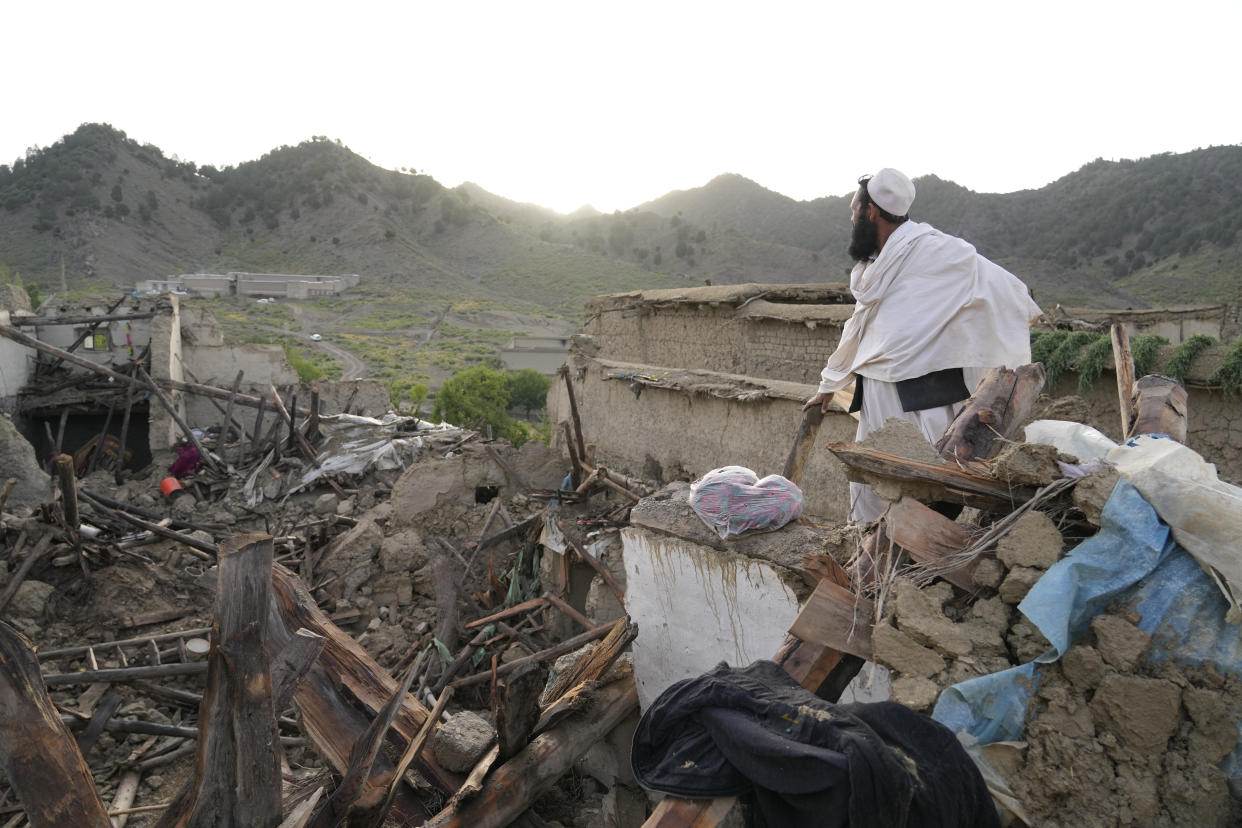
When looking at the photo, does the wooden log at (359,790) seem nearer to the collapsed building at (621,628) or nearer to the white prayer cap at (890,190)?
the collapsed building at (621,628)

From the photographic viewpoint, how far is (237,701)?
2037 mm

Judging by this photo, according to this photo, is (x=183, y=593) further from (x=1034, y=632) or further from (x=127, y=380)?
(x=1034, y=632)

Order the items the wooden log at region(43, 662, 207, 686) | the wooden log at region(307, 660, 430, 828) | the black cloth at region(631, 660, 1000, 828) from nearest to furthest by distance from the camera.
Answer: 1. the black cloth at region(631, 660, 1000, 828)
2. the wooden log at region(307, 660, 430, 828)
3. the wooden log at region(43, 662, 207, 686)

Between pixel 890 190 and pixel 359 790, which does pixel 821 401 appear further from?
pixel 359 790

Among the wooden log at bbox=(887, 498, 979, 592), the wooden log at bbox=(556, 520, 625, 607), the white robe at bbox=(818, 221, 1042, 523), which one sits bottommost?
the wooden log at bbox=(556, 520, 625, 607)

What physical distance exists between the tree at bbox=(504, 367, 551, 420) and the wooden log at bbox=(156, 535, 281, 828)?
27.2 m

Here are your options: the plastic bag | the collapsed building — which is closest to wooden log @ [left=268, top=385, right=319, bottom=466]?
the collapsed building

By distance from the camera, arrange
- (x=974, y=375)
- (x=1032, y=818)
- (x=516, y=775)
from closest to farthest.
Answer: (x=1032, y=818)
(x=516, y=775)
(x=974, y=375)

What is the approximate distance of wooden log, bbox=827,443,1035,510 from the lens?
202cm

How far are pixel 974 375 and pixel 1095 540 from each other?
160 centimetres

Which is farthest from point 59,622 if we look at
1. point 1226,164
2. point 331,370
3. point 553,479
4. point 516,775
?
point 1226,164

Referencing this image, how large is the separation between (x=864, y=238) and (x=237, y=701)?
299 cm

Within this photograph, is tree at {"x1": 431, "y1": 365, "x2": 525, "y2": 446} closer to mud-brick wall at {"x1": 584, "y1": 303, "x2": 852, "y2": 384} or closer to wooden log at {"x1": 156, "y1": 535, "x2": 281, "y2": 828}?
mud-brick wall at {"x1": 584, "y1": 303, "x2": 852, "y2": 384}

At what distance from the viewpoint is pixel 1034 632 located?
178 centimetres
